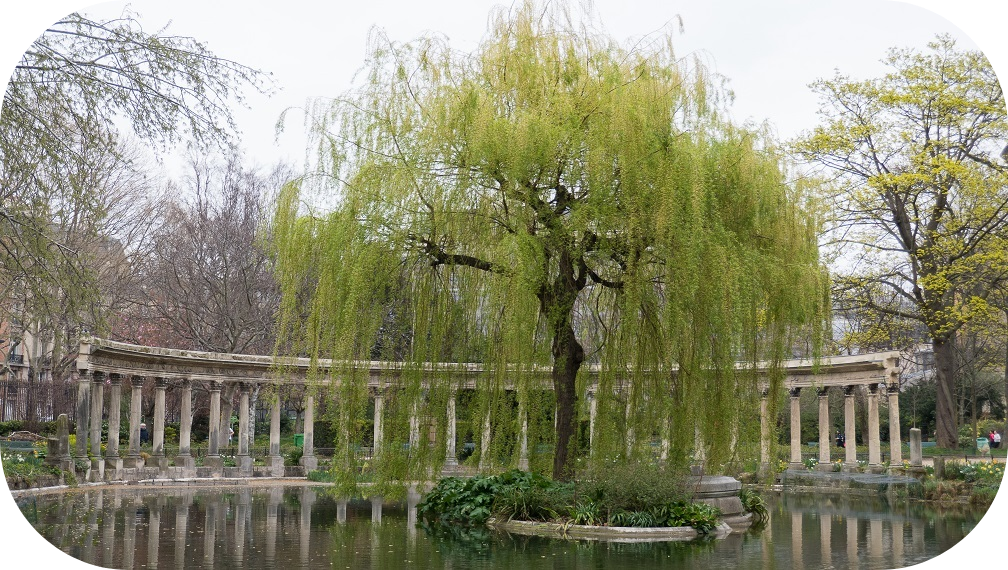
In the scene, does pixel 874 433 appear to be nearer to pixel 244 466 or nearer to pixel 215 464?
pixel 244 466

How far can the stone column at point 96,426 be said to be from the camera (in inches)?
1203

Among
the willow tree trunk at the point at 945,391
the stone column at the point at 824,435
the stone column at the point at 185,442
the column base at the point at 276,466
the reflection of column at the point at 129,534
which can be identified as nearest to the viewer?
the reflection of column at the point at 129,534

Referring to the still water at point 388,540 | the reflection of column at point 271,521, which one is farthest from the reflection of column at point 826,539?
the reflection of column at point 271,521

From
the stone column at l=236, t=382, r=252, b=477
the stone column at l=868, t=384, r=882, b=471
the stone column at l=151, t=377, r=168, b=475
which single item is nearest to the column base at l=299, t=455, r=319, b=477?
A: the stone column at l=236, t=382, r=252, b=477

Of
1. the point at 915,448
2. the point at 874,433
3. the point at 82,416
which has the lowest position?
the point at 915,448

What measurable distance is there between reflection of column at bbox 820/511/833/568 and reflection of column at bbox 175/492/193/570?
9836mm

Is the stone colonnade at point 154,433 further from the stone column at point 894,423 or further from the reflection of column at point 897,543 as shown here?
the stone column at point 894,423

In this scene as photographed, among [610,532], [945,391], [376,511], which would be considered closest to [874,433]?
[945,391]

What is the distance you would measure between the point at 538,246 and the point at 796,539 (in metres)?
7.71

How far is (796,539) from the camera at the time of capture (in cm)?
1783

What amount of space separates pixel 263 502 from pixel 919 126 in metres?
25.1

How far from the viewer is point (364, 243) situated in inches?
688

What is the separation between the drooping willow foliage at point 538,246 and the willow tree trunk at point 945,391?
51.5 ft

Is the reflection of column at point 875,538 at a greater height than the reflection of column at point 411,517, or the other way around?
the reflection of column at point 875,538
